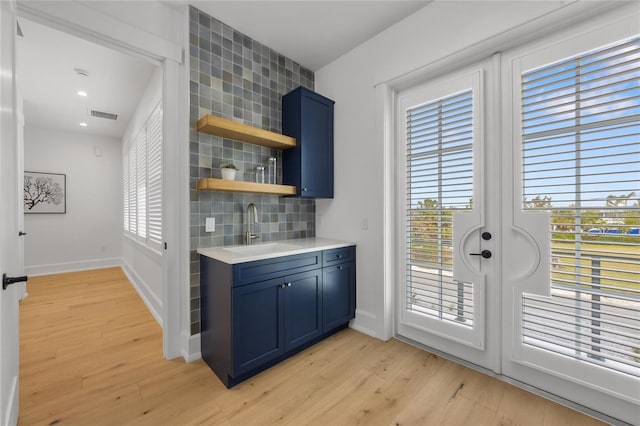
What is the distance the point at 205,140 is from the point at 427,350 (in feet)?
8.68

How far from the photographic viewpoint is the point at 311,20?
240cm

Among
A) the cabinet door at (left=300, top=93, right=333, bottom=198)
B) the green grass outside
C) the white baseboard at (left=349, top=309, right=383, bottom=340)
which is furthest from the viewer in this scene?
the cabinet door at (left=300, top=93, right=333, bottom=198)

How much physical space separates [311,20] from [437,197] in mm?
1916

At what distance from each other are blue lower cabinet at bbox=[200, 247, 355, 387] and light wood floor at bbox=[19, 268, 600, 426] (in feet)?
0.44

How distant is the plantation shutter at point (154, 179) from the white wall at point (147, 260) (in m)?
0.14

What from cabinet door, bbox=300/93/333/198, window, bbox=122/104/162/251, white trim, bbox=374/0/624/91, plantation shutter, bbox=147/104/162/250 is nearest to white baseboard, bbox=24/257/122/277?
window, bbox=122/104/162/251

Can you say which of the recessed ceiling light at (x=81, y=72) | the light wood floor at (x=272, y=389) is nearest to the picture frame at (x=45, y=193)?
the recessed ceiling light at (x=81, y=72)

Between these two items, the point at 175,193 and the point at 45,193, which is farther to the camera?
the point at 45,193

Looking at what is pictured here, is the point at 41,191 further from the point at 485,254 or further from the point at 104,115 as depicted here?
the point at 485,254

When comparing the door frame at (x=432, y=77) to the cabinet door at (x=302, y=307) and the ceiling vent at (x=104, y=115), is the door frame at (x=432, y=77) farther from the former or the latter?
the ceiling vent at (x=104, y=115)

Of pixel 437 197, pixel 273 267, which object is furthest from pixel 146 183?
pixel 437 197

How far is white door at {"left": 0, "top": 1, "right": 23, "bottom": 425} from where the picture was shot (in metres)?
1.14

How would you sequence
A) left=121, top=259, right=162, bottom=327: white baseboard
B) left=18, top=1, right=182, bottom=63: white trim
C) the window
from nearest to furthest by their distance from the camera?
left=18, top=1, right=182, bottom=63: white trim
left=121, top=259, right=162, bottom=327: white baseboard
the window

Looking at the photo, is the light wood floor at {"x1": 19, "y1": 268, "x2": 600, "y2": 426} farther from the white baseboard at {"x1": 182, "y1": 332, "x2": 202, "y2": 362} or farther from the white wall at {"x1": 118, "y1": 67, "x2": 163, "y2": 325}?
the white wall at {"x1": 118, "y1": 67, "x2": 163, "y2": 325}
